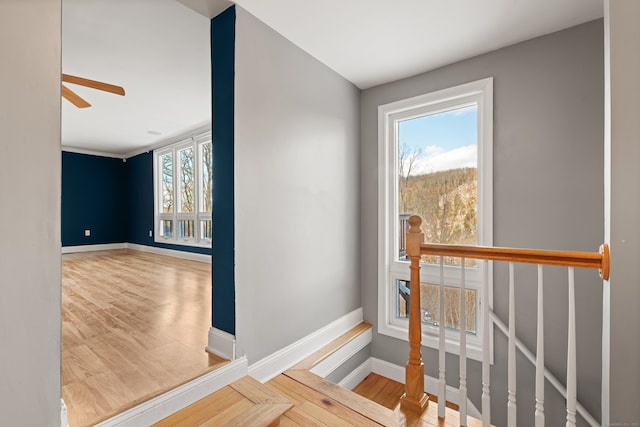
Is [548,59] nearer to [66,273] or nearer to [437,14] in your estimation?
[437,14]

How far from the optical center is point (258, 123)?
1886mm

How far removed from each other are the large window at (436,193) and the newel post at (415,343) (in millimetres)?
675

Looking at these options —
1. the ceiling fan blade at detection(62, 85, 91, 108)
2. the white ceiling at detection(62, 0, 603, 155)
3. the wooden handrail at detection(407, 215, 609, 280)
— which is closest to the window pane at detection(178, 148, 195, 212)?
the white ceiling at detection(62, 0, 603, 155)

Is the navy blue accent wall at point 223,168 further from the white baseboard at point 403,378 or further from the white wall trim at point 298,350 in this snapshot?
the white baseboard at point 403,378

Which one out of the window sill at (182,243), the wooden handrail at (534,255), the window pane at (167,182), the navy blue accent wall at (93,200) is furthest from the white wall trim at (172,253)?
the wooden handrail at (534,255)

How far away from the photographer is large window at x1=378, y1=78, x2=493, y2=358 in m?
2.44

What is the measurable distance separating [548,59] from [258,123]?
2142mm

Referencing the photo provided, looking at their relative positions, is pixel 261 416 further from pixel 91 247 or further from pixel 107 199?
pixel 107 199

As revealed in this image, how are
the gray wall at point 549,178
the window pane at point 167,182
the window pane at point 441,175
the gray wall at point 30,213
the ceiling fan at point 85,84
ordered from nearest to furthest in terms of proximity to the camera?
the gray wall at point 30,213, the gray wall at point 549,178, the ceiling fan at point 85,84, the window pane at point 441,175, the window pane at point 167,182

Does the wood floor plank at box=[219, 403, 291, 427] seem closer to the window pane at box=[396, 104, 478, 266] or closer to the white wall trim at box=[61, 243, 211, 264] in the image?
the window pane at box=[396, 104, 478, 266]

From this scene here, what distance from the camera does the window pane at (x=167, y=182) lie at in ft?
18.7

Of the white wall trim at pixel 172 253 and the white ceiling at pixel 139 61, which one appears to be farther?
the white wall trim at pixel 172 253

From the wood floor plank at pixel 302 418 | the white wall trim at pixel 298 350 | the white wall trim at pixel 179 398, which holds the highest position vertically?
the white wall trim at pixel 179 398

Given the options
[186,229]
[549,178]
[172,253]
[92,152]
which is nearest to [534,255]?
[549,178]
